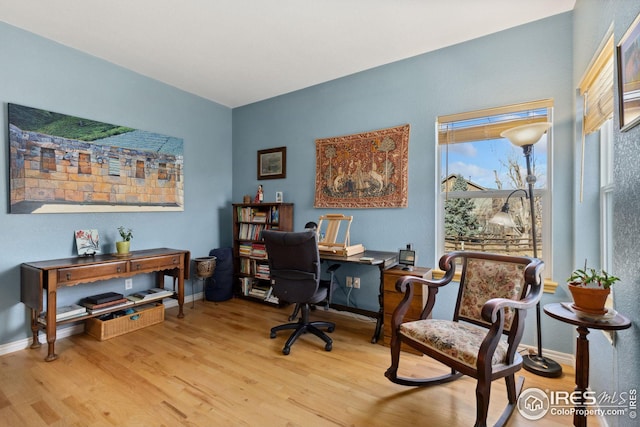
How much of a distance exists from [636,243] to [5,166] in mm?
4052

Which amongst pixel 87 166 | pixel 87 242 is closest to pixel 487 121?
pixel 87 166

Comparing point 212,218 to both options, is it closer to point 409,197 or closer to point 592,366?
point 409,197

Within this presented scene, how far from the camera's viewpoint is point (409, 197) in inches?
113

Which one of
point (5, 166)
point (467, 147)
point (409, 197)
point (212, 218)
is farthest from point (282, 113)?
point (5, 166)

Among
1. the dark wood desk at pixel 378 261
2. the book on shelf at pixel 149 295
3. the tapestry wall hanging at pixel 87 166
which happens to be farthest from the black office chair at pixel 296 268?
the tapestry wall hanging at pixel 87 166

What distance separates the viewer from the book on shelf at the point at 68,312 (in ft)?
7.85

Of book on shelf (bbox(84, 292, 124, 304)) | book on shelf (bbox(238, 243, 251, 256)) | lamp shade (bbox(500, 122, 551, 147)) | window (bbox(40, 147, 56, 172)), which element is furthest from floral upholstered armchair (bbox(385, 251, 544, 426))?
window (bbox(40, 147, 56, 172))

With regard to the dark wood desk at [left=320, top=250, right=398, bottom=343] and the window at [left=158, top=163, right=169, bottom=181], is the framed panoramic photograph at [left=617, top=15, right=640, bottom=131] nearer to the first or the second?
the dark wood desk at [left=320, top=250, right=398, bottom=343]

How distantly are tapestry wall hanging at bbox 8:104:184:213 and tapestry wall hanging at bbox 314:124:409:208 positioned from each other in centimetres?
181

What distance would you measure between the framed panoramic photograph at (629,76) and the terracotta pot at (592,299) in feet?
2.38

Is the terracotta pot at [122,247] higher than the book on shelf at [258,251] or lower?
higher

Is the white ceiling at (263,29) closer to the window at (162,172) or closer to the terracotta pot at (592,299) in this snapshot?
the window at (162,172)

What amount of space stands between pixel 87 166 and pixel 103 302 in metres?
1.30

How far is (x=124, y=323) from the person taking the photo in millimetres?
2727
